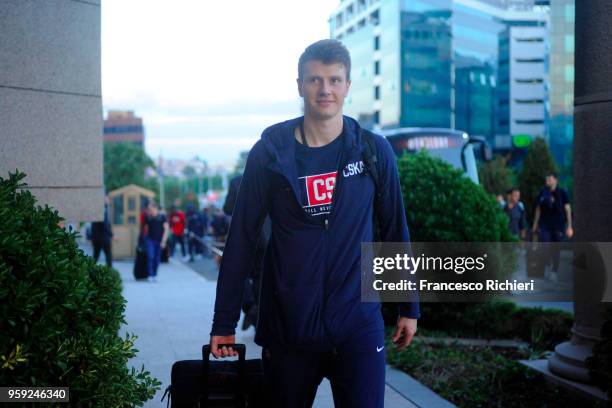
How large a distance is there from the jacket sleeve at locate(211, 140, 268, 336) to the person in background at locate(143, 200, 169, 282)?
1399cm

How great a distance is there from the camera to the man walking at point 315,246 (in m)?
2.94

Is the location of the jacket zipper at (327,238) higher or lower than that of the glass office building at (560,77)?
lower

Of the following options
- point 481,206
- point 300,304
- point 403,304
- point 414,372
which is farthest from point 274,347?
point 481,206

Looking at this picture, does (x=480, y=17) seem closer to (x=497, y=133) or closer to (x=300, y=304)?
(x=497, y=133)

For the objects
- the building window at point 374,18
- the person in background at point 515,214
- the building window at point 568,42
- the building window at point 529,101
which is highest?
the building window at point 374,18

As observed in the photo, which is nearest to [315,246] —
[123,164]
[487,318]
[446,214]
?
[446,214]

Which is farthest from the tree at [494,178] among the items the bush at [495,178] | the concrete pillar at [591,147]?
the concrete pillar at [591,147]

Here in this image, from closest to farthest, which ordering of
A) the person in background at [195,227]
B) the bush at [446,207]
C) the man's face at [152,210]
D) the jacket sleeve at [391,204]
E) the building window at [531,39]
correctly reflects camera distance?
1. the jacket sleeve at [391,204]
2. the bush at [446,207]
3. the man's face at [152,210]
4. the person in background at [195,227]
5. the building window at [531,39]

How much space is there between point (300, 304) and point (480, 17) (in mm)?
105333

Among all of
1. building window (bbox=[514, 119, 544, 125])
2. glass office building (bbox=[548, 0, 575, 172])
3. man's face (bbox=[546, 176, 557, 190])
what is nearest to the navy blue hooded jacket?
man's face (bbox=[546, 176, 557, 190])

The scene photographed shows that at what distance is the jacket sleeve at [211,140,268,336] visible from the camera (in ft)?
10.1

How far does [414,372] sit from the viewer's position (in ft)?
22.0

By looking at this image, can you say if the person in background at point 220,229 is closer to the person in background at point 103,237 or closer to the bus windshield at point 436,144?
the person in background at point 103,237

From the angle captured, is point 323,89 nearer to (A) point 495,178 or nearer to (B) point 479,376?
(B) point 479,376
